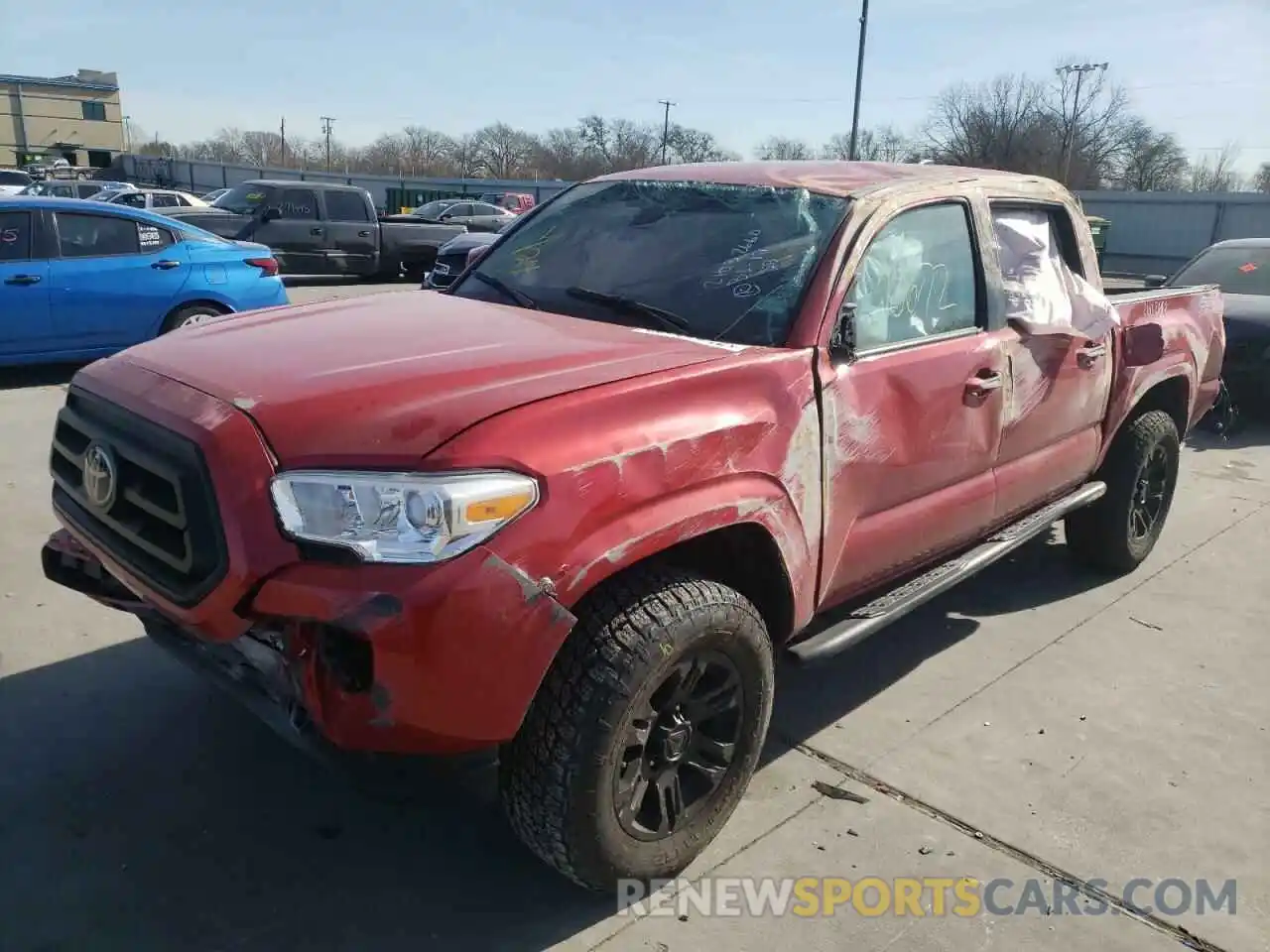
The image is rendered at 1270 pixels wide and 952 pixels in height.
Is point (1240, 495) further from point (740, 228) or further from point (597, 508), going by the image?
point (597, 508)

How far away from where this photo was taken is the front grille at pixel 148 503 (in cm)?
227

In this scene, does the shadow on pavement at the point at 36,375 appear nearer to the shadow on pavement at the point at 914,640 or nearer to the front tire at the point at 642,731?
the shadow on pavement at the point at 914,640

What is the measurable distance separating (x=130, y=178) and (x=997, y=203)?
68.6m

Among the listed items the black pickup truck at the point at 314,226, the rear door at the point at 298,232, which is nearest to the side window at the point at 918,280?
the black pickup truck at the point at 314,226

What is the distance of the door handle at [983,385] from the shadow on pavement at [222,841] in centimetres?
122

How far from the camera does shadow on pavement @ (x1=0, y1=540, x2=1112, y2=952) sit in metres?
2.48

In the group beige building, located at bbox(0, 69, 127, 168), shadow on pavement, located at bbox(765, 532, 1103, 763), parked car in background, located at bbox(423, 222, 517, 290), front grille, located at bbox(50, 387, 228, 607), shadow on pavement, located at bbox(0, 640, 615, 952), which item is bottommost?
shadow on pavement, located at bbox(765, 532, 1103, 763)

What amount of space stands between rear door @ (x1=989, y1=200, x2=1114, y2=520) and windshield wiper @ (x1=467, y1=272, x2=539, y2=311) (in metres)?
1.70

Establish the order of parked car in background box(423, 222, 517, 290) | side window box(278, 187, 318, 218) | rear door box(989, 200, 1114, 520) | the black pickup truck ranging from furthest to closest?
side window box(278, 187, 318, 218) < the black pickup truck < parked car in background box(423, 222, 517, 290) < rear door box(989, 200, 1114, 520)

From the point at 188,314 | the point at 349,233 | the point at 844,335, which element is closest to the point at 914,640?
the point at 844,335

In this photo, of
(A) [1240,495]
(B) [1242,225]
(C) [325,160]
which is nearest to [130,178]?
(C) [325,160]

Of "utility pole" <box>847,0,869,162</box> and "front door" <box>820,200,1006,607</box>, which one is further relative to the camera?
"utility pole" <box>847,0,869,162</box>

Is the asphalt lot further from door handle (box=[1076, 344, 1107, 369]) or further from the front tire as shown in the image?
door handle (box=[1076, 344, 1107, 369])

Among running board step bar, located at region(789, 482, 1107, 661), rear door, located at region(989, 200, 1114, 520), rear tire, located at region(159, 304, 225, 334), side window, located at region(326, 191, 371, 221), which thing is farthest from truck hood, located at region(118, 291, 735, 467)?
side window, located at region(326, 191, 371, 221)
